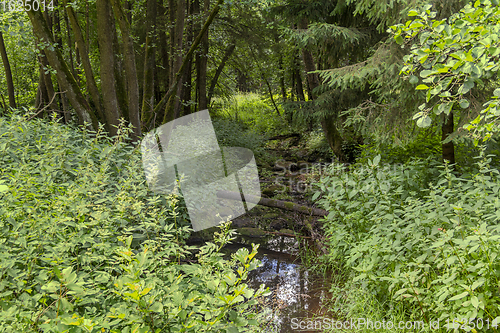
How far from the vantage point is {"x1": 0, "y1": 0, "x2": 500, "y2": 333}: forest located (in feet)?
5.14

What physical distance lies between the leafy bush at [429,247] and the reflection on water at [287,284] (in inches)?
21.8

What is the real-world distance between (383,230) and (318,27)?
3764mm

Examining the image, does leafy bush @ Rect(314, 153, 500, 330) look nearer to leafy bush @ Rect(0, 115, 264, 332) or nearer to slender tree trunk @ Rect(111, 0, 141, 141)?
leafy bush @ Rect(0, 115, 264, 332)

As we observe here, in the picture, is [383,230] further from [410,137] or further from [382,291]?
[410,137]

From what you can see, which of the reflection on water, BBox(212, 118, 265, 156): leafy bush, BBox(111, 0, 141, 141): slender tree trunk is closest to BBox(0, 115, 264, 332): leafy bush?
the reflection on water

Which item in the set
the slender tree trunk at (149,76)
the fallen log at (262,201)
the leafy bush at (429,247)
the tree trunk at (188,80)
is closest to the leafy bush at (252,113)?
the tree trunk at (188,80)

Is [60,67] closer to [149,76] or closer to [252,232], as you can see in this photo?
[149,76]

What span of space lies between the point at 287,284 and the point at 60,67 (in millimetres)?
4998

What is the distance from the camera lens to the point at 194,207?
4.72 meters

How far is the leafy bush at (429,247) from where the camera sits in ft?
7.46

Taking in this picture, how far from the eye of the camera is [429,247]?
245 cm

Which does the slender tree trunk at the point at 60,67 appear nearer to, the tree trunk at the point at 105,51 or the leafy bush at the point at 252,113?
the tree trunk at the point at 105,51

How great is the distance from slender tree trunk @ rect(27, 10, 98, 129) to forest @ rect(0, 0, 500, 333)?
22 millimetres

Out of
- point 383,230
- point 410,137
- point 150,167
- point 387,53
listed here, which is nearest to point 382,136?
point 410,137
